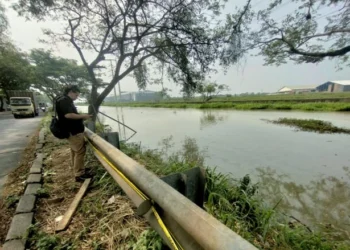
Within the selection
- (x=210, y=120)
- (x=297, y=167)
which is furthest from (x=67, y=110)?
(x=210, y=120)

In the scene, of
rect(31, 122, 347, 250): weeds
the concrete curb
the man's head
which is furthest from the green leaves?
rect(31, 122, 347, 250): weeds

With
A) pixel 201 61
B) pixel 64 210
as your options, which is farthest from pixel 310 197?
pixel 201 61

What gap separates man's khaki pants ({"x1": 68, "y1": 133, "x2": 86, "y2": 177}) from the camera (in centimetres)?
267

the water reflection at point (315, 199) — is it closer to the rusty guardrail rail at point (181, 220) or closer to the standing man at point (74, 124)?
the rusty guardrail rail at point (181, 220)

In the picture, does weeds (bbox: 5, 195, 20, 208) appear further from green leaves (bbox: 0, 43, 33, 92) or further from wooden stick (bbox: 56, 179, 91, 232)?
green leaves (bbox: 0, 43, 33, 92)

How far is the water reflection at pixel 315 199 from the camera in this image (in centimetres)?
257

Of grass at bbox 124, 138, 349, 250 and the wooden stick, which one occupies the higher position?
the wooden stick

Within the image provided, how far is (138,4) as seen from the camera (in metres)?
6.43

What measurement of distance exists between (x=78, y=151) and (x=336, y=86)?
8735cm

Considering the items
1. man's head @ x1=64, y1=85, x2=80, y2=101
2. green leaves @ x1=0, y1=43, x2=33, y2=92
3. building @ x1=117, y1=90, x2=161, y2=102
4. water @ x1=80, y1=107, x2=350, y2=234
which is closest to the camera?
man's head @ x1=64, y1=85, x2=80, y2=101

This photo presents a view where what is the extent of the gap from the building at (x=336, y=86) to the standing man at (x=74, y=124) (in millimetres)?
82011

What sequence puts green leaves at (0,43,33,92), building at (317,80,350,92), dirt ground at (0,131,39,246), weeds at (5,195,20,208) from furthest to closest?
building at (317,80,350,92) < green leaves at (0,43,33,92) < weeds at (5,195,20,208) < dirt ground at (0,131,39,246)

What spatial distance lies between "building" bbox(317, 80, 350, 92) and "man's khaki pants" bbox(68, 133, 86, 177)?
269 feet

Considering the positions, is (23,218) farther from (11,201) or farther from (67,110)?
(67,110)
